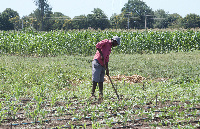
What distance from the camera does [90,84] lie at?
26.3 feet

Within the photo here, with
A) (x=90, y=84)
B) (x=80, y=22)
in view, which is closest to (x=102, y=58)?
(x=90, y=84)

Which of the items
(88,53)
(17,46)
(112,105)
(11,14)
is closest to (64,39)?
(88,53)

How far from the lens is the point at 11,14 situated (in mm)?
86125

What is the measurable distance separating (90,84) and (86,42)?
1113 centimetres

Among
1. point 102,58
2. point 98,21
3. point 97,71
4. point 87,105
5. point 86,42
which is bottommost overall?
point 87,105

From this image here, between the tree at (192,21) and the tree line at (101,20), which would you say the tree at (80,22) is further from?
the tree at (192,21)

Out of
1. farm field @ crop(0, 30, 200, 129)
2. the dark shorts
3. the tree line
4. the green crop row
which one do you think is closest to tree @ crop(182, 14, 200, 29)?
the tree line

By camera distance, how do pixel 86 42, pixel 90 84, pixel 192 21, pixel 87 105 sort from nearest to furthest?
pixel 87 105 < pixel 90 84 < pixel 86 42 < pixel 192 21

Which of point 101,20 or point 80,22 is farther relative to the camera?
point 80,22

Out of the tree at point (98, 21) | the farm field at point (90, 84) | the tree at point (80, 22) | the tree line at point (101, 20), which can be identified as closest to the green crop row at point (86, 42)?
the farm field at point (90, 84)

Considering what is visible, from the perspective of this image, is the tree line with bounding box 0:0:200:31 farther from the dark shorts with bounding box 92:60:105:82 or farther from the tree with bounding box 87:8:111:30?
the dark shorts with bounding box 92:60:105:82

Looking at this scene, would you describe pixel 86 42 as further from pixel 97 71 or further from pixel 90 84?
pixel 97 71

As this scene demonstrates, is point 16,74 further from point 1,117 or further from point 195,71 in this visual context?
point 195,71

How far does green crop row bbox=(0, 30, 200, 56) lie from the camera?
18.2 m
